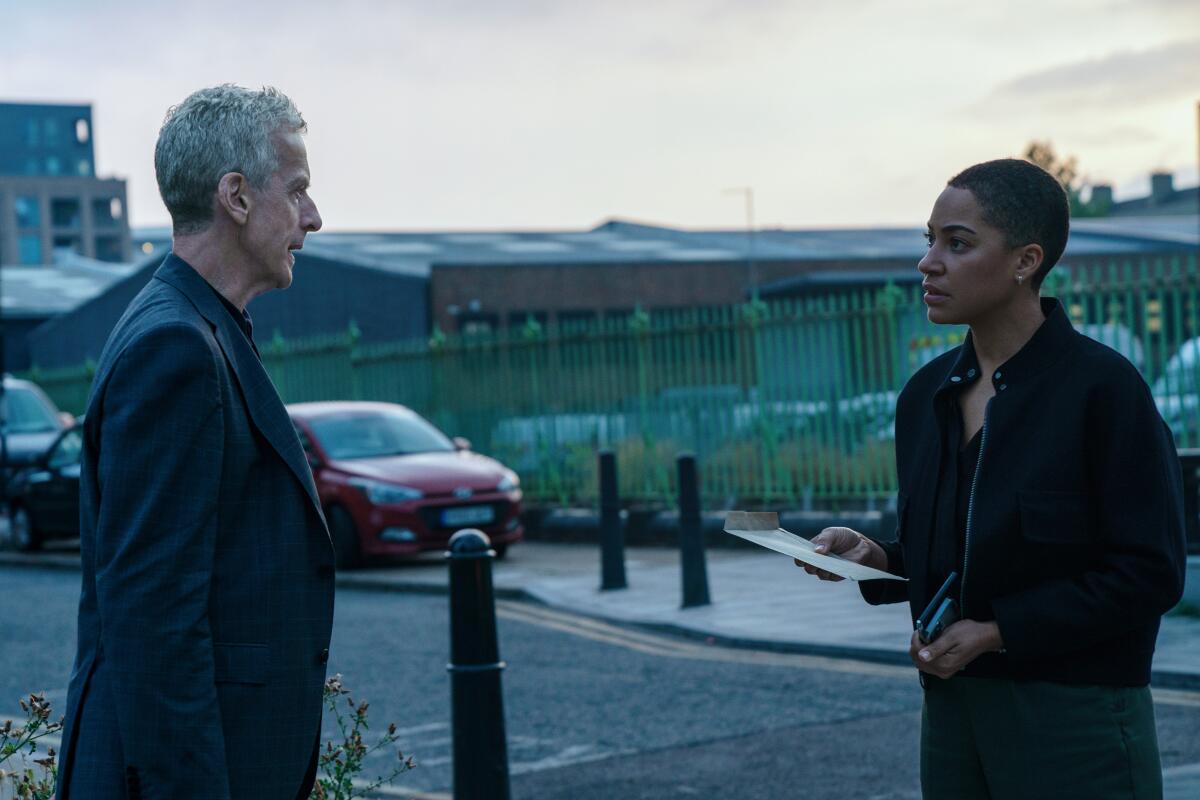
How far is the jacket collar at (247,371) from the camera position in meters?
2.58

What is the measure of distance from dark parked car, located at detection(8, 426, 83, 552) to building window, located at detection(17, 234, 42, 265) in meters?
110

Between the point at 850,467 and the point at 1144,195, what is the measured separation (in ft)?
293

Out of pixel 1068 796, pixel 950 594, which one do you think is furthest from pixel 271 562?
pixel 1068 796

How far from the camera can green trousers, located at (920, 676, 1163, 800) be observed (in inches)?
105

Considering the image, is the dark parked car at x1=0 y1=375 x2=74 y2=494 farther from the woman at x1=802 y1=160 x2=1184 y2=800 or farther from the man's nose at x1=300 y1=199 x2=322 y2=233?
the woman at x1=802 y1=160 x2=1184 y2=800

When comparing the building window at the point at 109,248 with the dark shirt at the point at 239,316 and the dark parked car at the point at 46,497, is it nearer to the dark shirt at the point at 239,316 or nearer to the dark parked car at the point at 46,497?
the dark parked car at the point at 46,497

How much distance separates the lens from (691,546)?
1124 centimetres

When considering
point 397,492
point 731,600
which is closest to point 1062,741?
point 731,600

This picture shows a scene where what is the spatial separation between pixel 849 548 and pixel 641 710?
491cm

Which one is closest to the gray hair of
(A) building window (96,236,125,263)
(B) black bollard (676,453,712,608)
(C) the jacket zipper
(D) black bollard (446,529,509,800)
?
(C) the jacket zipper

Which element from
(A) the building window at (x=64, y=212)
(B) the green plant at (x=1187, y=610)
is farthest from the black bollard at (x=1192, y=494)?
(A) the building window at (x=64, y=212)

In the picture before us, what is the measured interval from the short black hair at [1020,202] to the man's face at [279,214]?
1156 mm

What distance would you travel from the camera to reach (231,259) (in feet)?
8.82

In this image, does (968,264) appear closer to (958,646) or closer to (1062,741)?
(958,646)
